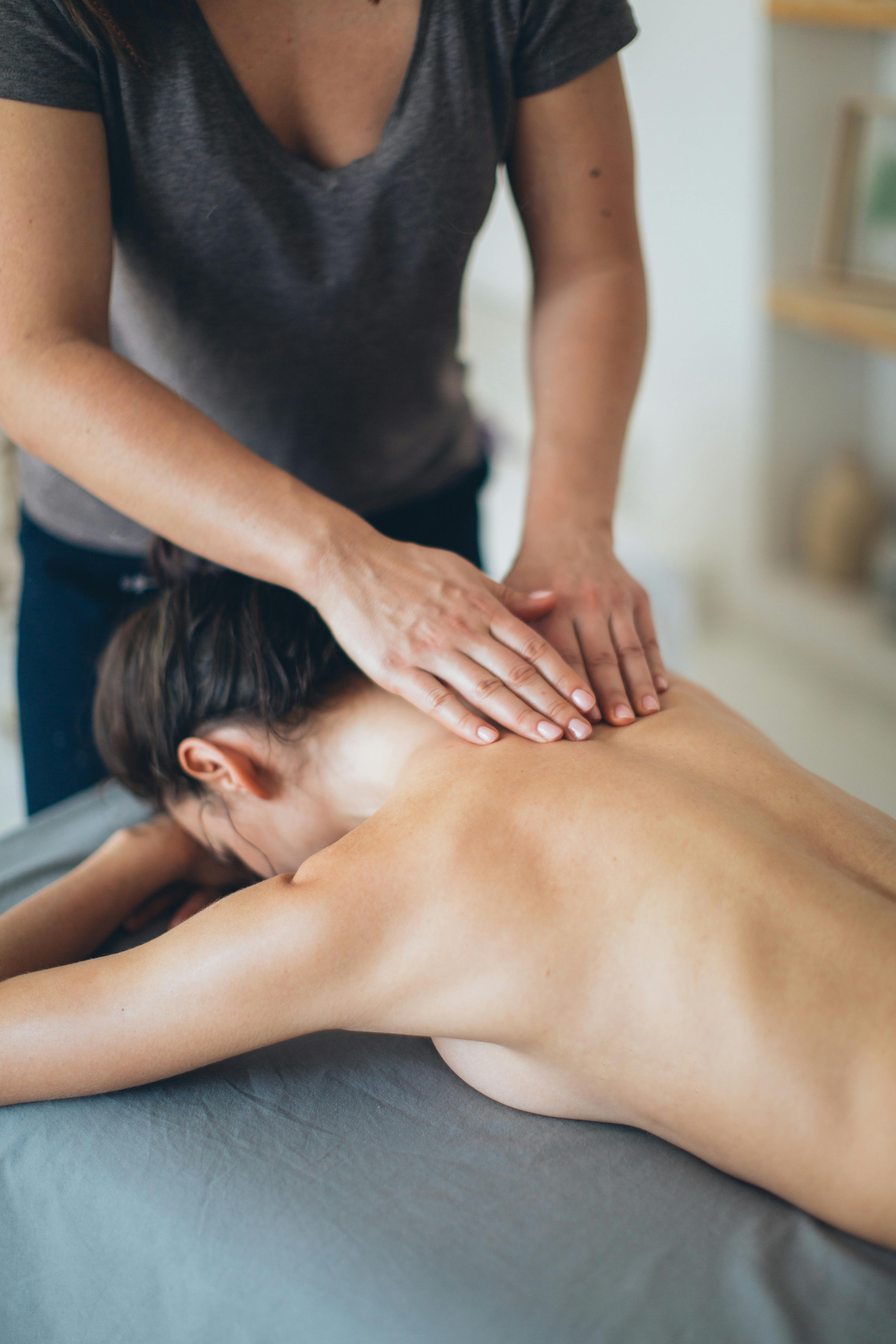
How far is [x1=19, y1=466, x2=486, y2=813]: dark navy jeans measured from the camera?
56.2 inches

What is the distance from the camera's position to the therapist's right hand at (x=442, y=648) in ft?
3.28

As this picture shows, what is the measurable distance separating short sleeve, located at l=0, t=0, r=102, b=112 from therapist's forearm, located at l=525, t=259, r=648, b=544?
0.63 metres

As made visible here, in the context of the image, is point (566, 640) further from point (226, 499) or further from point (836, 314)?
point (836, 314)

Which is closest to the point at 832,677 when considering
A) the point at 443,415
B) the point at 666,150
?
the point at 666,150

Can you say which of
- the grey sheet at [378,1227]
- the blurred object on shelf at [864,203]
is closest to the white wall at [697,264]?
the blurred object on shelf at [864,203]

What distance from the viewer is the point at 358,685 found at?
1.18 m

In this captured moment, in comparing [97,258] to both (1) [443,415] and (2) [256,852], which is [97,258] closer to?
(1) [443,415]

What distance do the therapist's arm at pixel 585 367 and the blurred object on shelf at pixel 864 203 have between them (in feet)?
5.77

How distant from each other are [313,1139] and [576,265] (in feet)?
3.54

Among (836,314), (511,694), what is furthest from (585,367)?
(836,314)

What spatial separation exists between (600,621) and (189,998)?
0.57 metres

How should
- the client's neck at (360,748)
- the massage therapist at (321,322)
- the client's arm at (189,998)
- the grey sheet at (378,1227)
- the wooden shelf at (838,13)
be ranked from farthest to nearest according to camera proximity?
the wooden shelf at (838,13)
the client's neck at (360,748)
the massage therapist at (321,322)
the client's arm at (189,998)
the grey sheet at (378,1227)

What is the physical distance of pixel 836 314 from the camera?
2.72 metres

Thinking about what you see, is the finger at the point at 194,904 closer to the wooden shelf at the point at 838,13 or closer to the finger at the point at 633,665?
the finger at the point at 633,665
